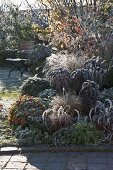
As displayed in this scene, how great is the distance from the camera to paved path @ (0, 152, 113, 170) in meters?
5.01

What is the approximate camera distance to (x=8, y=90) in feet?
32.6

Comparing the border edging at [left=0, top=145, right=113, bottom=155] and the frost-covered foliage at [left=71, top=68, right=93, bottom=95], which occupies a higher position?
the frost-covered foliage at [left=71, top=68, right=93, bottom=95]

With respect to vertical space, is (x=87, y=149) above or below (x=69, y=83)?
below

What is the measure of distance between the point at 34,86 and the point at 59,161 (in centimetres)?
304

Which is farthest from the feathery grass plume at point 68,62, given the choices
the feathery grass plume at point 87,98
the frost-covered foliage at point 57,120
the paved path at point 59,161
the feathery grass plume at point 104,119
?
the paved path at point 59,161

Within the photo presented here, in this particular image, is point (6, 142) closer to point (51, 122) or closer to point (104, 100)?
point (51, 122)

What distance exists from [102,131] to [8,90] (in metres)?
4.54

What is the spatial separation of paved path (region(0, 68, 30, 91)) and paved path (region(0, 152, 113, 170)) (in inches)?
191

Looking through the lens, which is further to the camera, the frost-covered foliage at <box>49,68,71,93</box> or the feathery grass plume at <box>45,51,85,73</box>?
the feathery grass plume at <box>45,51,85,73</box>

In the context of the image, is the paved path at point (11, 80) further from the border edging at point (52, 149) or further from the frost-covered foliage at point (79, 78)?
the border edging at point (52, 149)

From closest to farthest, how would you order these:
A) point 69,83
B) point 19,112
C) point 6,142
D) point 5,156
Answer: point 5,156, point 6,142, point 19,112, point 69,83

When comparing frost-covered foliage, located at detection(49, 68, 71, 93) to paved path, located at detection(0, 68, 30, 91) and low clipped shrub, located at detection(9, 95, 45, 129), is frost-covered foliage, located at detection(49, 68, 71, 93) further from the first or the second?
paved path, located at detection(0, 68, 30, 91)

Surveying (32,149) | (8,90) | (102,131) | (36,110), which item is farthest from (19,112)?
(8,90)

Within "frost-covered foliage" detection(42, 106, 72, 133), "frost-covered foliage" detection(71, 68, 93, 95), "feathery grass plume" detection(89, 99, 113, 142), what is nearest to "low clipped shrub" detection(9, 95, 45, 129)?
"frost-covered foliage" detection(42, 106, 72, 133)
